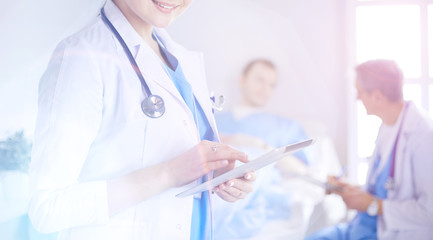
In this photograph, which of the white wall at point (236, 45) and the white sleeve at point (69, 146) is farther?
the white wall at point (236, 45)

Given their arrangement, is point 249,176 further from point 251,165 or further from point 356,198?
point 356,198

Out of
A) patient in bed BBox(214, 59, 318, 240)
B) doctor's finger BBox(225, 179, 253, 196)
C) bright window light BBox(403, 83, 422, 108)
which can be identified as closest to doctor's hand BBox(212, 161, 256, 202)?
doctor's finger BBox(225, 179, 253, 196)

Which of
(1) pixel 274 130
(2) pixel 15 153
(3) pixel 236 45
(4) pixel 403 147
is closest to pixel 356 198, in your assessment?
(4) pixel 403 147

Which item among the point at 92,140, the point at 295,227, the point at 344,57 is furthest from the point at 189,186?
the point at 344,57

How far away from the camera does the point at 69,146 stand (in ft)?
2.00

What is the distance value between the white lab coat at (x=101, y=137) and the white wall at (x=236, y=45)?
4.7 inches

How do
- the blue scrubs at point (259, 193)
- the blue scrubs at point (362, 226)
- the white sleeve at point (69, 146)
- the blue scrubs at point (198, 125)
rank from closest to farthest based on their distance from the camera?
the white sleeve at point (69, 146)
the blue scrubs at point (198, 125)
the blue scrubs at point (259, 193)
the blue scrubs at point (362, 226)

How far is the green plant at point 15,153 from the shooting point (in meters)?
0.77

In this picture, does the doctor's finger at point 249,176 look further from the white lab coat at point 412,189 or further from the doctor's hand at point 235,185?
the white lab coat at point 412,189

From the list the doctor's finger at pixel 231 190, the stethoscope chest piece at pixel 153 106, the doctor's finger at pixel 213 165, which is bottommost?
the doctor's finger at pixel 231 190

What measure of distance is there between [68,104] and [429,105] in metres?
0.95

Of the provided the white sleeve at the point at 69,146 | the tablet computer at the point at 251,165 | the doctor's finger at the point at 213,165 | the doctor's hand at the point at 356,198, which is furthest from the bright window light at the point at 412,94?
the white sleeve at the point at 69,146

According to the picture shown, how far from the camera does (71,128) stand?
612 millimetres

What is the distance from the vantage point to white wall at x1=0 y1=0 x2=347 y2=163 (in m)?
0.77
